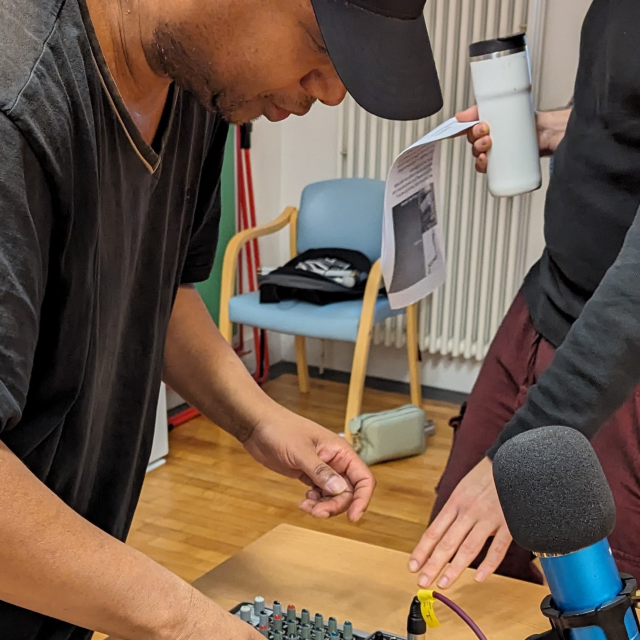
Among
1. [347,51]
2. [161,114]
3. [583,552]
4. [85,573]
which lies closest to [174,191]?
[161,114]

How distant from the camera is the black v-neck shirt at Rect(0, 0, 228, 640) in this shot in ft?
1.97

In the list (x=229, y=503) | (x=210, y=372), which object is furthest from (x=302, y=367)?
(x=210, y=372)

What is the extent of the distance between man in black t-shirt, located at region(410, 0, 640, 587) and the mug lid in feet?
0.32

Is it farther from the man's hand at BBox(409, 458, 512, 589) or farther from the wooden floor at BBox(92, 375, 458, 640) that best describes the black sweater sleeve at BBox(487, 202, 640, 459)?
the wooden floor at BBox(92, 375, 458, 640)

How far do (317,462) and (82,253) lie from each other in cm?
45

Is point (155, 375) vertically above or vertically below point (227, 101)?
below

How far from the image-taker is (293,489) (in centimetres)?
276

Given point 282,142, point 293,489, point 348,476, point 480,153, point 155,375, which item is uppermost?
point 480,153

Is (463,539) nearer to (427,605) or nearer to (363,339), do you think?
(427,605)

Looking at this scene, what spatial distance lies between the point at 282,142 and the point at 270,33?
3149 millimetres

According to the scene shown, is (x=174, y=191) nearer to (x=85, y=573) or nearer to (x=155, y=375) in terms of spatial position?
(x=155, y=375)

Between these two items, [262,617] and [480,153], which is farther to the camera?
[480,153]

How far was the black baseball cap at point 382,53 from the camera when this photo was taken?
26.5 inches

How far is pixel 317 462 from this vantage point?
3.42ft
